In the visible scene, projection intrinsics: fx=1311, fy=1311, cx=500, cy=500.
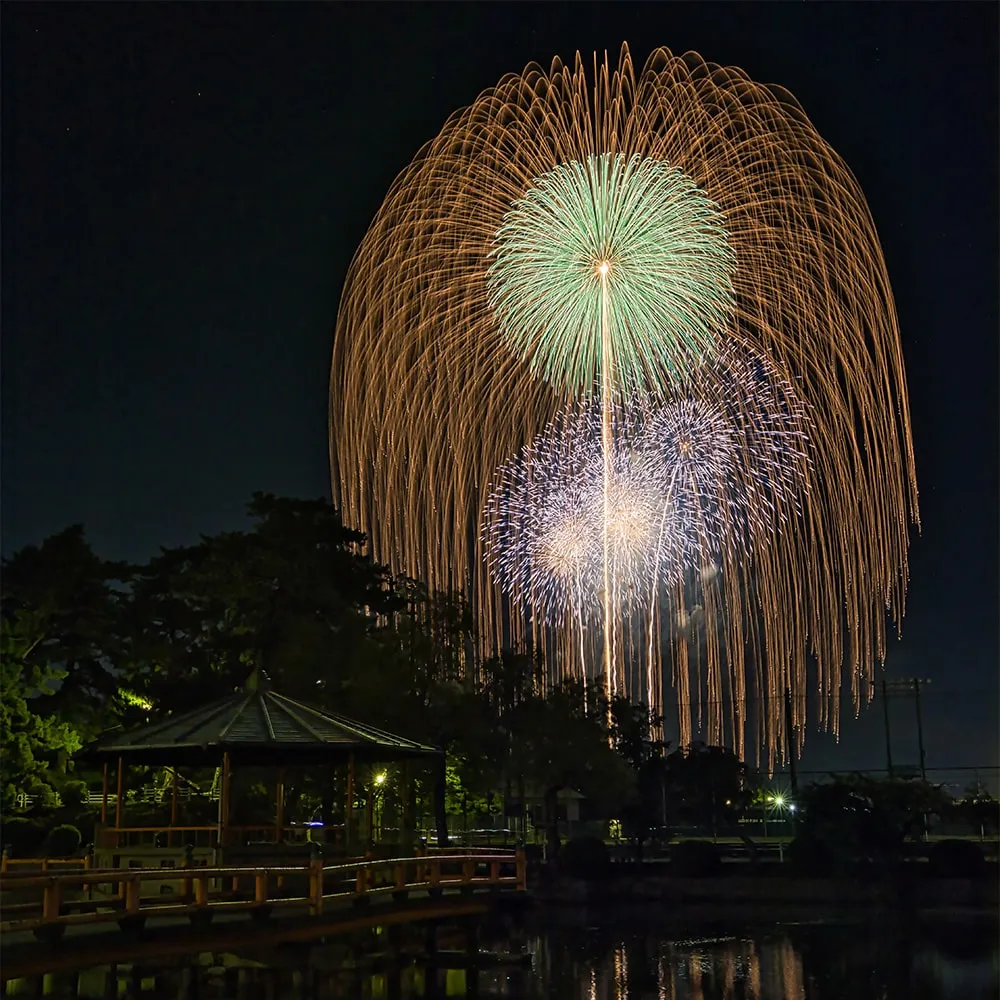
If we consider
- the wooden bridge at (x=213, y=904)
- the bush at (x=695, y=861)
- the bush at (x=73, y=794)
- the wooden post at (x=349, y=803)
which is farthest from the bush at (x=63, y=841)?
the bush at (x=695, y=861)

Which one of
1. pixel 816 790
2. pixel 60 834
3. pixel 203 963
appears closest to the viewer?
pixel 203 963

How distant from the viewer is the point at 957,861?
1658 inches

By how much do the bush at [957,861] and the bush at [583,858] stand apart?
11.0m

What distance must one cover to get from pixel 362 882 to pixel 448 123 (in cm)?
2337

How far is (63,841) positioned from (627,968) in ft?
47.7

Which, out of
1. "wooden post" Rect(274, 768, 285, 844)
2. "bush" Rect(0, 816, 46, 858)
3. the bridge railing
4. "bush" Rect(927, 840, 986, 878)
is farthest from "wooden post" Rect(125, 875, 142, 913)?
"bush" Rect(927, 840, 986, 878)

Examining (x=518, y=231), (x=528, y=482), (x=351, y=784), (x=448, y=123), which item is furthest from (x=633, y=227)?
(x=351, y=784)

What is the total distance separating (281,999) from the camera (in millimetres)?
24188

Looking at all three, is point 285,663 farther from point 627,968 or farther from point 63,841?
point 627,968

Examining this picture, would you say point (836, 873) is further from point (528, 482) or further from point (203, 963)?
point (203, 963)

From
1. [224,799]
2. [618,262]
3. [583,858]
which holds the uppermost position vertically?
[618,262]

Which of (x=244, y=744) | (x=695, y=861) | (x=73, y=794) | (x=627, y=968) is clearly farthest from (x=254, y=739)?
(x=695, y=861)

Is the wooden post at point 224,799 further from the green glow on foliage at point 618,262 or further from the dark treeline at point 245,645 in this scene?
the green glow on foliage at point 618,262

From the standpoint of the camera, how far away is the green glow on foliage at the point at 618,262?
37.6 metres
